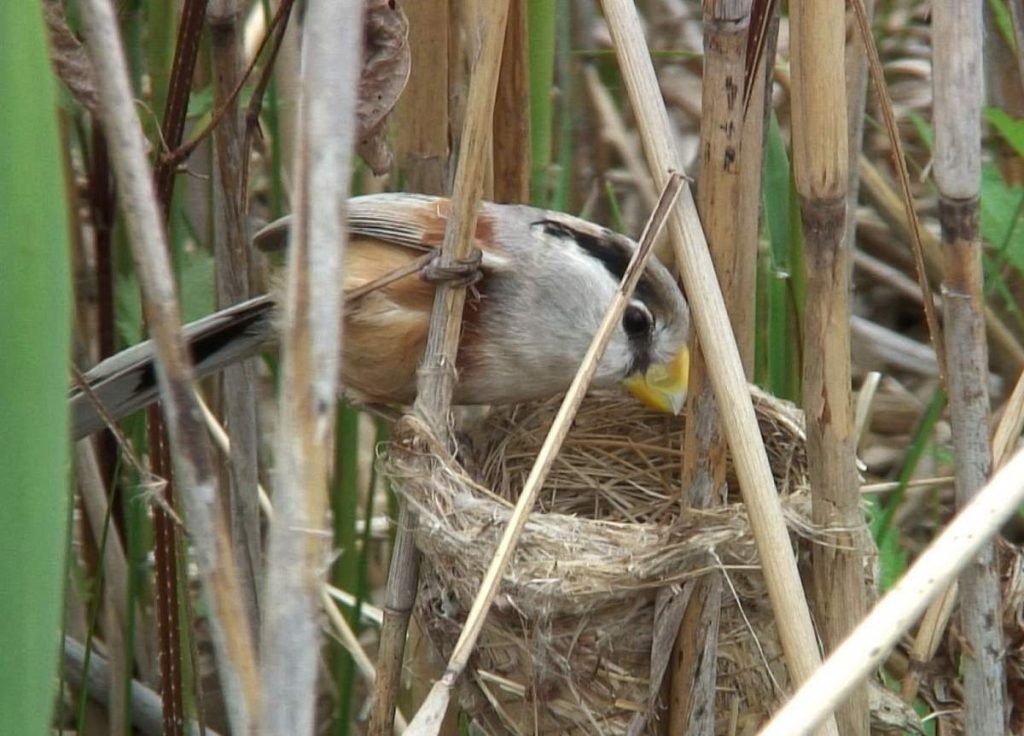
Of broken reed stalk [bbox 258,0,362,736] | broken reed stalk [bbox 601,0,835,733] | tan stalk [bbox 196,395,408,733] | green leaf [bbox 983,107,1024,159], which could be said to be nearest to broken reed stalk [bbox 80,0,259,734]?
broken reed stalk [bbox 258,0,362,736]

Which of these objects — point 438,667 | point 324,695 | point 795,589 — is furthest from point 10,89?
point 324,695

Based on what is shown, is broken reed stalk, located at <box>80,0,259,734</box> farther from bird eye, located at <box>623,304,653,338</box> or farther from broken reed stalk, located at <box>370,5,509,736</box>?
bird eye, located at <box>623,304,653,338</box>

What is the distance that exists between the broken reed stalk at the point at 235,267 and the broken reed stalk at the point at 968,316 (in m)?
0.77

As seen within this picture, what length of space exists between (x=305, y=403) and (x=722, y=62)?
2.04ft

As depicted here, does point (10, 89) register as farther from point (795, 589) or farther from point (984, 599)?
point (984, 599)

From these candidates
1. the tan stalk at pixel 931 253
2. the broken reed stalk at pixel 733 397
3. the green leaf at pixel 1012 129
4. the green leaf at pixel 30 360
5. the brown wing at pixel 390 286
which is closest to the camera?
the green leaf at pixel 30 360

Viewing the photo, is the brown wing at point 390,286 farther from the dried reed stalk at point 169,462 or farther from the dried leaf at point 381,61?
the dried leaf at point 381,61

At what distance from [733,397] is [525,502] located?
216mm

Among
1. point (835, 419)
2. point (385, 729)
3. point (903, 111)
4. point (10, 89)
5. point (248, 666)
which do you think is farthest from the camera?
point (903, 111)

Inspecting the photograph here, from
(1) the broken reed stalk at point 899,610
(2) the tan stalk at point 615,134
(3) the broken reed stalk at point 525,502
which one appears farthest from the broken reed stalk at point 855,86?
(2) the tan stalk at point 615,134

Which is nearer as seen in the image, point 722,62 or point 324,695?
point 722,62

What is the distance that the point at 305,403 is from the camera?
0.87 metres

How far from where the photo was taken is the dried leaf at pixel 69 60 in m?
1.46

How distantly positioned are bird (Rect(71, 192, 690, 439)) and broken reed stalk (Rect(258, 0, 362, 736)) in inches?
38.6
